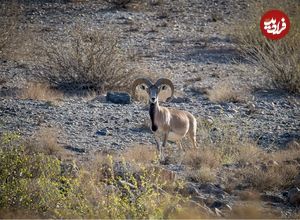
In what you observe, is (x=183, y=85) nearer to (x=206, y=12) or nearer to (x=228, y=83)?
(x=228, y=83)

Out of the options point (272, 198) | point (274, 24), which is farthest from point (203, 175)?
point (274, 24)

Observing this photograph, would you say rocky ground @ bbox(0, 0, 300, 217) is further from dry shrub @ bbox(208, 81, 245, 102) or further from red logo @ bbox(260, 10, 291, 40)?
red logo @ bbox(260, 10, 291, 40)

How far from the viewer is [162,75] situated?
66.5 feet

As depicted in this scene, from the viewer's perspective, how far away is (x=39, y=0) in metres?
35.2

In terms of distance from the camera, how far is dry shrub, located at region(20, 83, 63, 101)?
17.0 m

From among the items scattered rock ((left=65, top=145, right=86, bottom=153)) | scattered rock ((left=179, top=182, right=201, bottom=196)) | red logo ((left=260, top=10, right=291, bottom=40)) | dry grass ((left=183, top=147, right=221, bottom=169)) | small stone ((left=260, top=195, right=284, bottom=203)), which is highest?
red logo ((left=260, top=10, right=291, bottom=40))

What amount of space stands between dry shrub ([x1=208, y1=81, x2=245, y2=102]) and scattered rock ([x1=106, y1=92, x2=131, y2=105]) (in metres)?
2.20

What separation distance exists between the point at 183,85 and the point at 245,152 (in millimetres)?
7169

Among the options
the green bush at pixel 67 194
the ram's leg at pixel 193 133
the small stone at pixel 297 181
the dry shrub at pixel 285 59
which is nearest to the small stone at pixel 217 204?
the green bush at pixel 67 194

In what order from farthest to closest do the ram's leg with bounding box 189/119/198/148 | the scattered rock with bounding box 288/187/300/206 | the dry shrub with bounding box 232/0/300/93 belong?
the dry shrub with bounding box 232/0/300/93 → the ram's leg with bounding box 189/119/198/148 → the scattered rock with bounding box 288/187/300/206

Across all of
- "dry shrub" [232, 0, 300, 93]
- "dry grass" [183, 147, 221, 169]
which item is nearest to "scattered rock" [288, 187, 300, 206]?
"dry grass" [183, 147, 221, 169]

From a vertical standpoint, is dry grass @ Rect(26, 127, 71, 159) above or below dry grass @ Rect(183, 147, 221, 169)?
above

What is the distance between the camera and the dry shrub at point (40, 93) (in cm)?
1705

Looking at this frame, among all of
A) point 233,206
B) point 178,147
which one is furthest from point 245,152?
point 233,206
